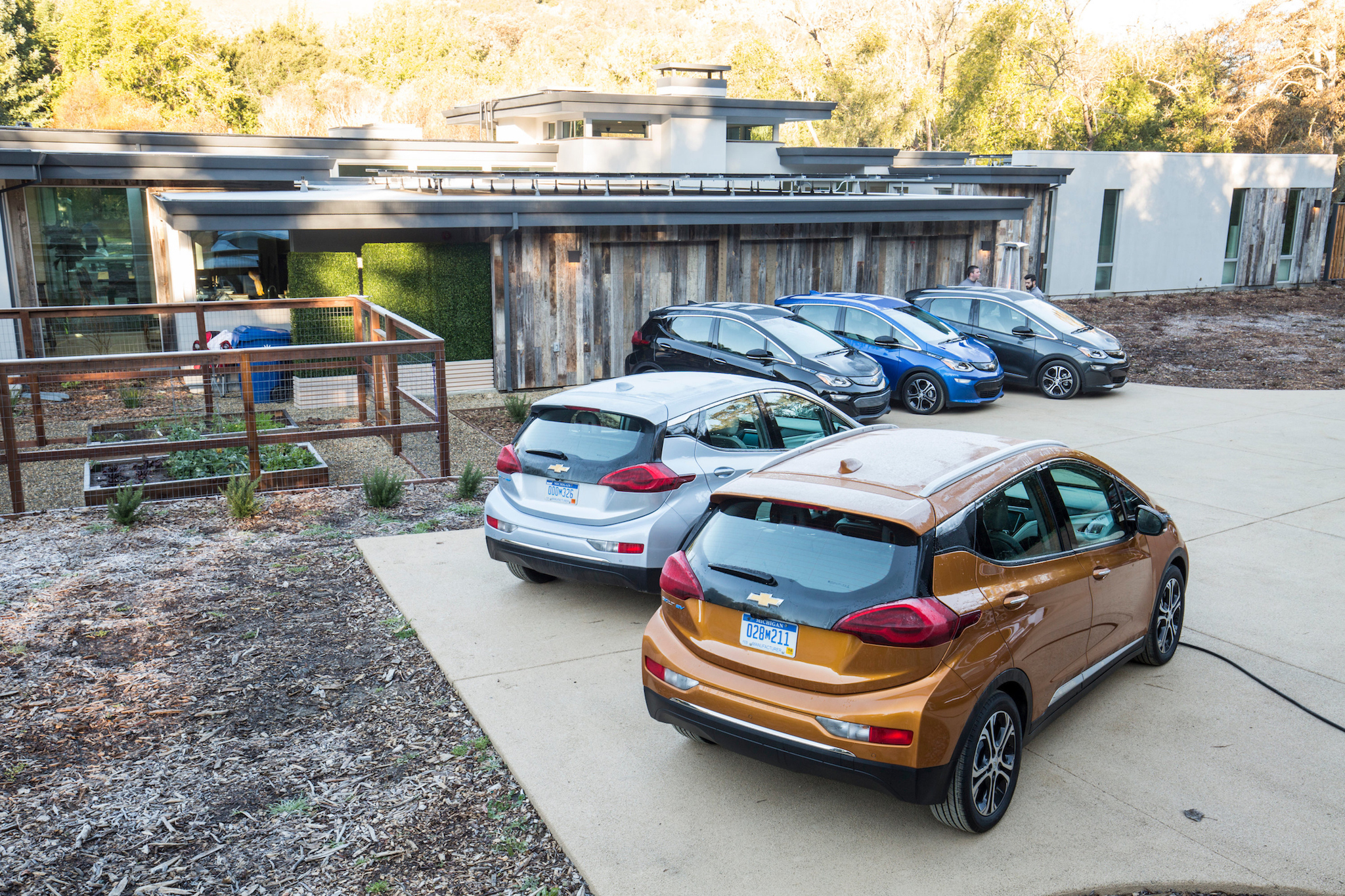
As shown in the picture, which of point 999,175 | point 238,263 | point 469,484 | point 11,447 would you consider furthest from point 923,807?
point 999,175

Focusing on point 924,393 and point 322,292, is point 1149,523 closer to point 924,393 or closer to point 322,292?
point 924,393

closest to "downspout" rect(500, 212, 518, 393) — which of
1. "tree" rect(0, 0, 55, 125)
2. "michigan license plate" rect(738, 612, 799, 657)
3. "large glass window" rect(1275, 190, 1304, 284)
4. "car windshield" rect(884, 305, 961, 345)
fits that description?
→ "car windshield" rect(884, 305, 961, 345)

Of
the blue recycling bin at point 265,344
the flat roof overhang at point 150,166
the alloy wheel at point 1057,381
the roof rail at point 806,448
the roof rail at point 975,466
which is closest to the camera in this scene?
the roof rail at point 975,466

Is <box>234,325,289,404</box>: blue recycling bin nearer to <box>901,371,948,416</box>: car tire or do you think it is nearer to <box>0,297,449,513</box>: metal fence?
<box>0,297,449,513</box>: metal fence

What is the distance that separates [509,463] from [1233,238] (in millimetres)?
29728

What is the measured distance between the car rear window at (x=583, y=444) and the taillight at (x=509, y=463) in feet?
0.17

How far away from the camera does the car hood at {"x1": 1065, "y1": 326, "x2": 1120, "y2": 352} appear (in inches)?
647

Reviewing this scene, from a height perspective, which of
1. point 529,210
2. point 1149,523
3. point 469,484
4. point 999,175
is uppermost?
point 999,175

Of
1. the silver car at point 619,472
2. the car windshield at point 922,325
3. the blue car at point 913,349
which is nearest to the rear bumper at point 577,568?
the silver car at point 619,472

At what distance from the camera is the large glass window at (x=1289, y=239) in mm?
31422

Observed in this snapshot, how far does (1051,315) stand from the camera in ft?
55.9

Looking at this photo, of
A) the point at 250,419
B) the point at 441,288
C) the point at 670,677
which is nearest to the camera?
the point at 670,677

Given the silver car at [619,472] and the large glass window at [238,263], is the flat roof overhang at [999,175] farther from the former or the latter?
the silver car at [619,472]

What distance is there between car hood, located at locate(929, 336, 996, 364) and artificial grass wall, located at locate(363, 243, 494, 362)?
22.2ft
